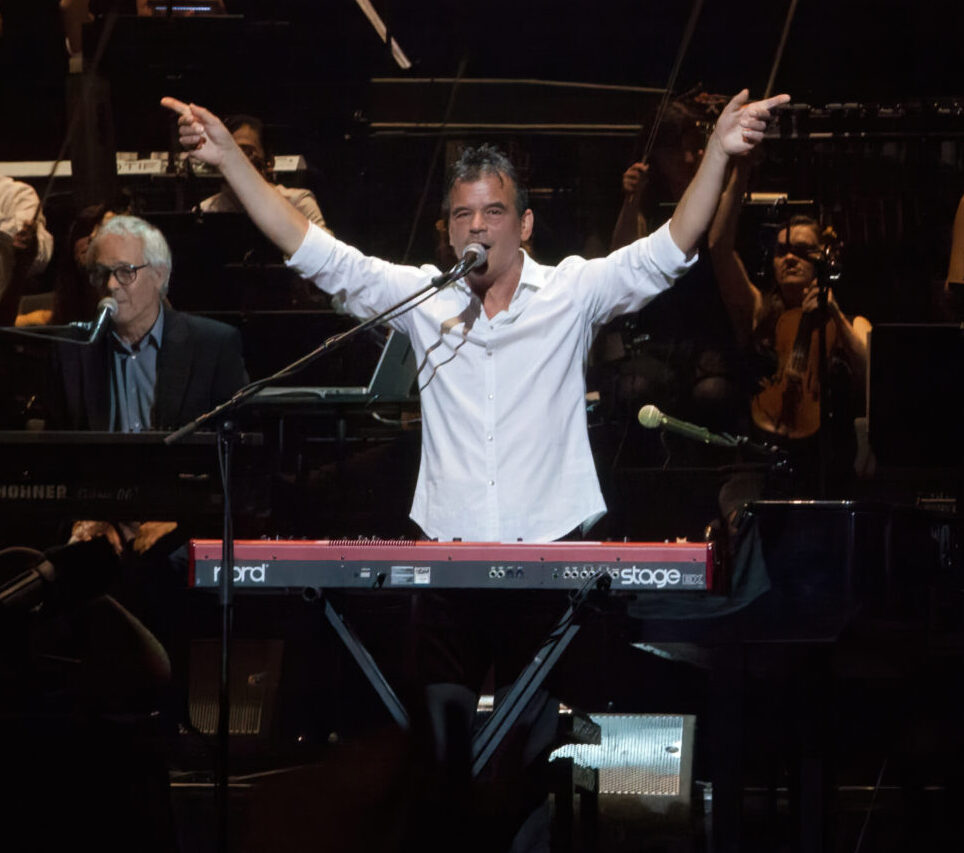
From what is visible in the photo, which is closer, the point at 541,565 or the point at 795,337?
the point at 541,565

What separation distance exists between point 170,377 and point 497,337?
161 centimetres

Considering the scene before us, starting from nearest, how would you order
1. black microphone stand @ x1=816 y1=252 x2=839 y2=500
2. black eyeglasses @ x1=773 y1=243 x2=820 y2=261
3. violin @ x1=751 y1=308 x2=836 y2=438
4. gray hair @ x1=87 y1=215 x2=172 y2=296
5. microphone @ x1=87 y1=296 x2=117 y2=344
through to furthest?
microphone @ x1=87 y1=296 x2=117 y2=344
gray hair @ x1=87 y1=215 x2=172 y2=296
black microphone stand @ x1=816 y1=252 x2=839 y2=500
violin @ x1=751 y1=308 x2=836 y2=438
black eyeglasses @ x1=773 y1=243 x2=820 y2=261

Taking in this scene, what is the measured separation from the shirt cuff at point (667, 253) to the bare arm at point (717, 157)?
0.01m

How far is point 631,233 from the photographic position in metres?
6.00

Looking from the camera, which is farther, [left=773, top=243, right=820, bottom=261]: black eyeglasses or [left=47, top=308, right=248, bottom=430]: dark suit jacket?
[left=773, top=243, right=820, bottom=261]: black eyeglasses

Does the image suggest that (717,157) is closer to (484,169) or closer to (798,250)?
(484,169)

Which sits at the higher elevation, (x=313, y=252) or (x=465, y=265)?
(x=313, y=252)

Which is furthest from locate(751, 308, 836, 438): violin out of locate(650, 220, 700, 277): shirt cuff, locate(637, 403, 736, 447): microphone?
locate(650, 220, 700, 277): shirt cuff

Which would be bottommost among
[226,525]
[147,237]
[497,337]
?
[226,525]

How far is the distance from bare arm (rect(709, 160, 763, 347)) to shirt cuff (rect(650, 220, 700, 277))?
2.38 meters

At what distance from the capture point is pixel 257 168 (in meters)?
6.10

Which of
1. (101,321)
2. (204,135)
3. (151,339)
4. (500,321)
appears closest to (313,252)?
(204,135)

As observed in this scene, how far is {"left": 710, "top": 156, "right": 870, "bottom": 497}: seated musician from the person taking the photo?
5.64m

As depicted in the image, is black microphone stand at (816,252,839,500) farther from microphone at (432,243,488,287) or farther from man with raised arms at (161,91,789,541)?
microphone at (432,243,488,287)
